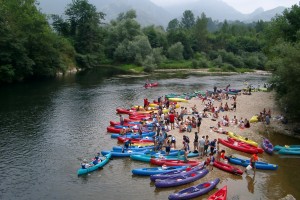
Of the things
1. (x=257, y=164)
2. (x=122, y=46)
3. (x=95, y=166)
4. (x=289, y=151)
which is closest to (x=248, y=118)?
(x=289, y=151)

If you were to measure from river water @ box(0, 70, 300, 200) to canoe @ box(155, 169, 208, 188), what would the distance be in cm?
40

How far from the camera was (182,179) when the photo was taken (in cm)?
2347

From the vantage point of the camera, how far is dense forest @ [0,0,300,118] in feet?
152

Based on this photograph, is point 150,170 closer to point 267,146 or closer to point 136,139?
point 136,139

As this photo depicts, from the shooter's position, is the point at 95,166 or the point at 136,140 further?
the point at 136,140

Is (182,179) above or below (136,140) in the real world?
below

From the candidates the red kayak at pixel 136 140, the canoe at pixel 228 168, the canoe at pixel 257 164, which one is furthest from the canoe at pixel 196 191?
the red kayak at pixel 136 140

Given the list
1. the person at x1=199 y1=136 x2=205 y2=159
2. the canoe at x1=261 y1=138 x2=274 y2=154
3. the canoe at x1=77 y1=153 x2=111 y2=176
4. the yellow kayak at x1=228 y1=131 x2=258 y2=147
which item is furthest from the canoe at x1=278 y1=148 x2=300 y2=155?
the canoe at x1=77 y1=153 x2=111 y2=176

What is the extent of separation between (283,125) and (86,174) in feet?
75.5

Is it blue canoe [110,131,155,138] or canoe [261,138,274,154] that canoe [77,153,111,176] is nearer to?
blue canoe [110,131,155,138]

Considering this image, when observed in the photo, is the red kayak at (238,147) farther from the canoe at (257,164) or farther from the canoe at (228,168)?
the canoe at (228,168)

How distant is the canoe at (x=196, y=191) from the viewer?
69.1ft

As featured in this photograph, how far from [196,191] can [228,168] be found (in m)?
4.75

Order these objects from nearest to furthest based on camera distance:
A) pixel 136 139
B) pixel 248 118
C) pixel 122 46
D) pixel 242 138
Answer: pixel 136 139 → pixel 242 138 → pixel 248 118 → pixel 122 46
